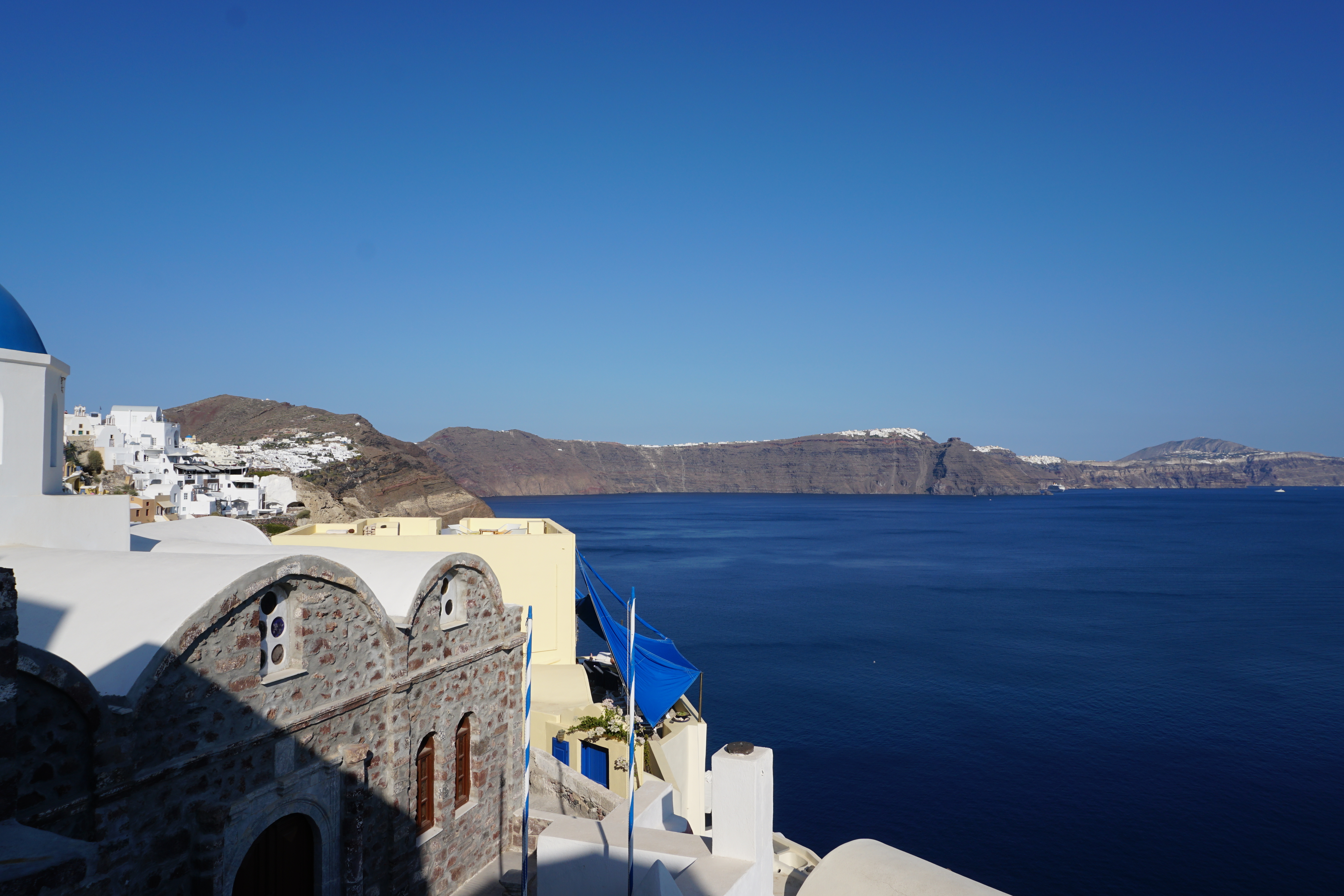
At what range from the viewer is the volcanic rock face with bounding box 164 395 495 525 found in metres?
98.1

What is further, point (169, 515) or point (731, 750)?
point (169, 515)

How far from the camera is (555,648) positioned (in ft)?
82.0

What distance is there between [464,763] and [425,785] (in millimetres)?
889

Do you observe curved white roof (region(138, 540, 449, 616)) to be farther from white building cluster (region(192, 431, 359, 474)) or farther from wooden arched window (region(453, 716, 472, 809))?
white building cluster (region(192, 431, 359, 474))

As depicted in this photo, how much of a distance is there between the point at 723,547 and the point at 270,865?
95929 millimetres

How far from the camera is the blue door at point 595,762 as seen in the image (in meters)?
19.8

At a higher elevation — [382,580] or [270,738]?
[382,580]

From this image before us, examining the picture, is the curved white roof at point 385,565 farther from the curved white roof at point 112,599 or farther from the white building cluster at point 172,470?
the white building cluster at point 172,470

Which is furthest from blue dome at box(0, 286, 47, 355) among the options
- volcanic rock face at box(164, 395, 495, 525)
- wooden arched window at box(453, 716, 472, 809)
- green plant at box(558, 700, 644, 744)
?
volcanic rock face at box(164, 395, 495, 525)

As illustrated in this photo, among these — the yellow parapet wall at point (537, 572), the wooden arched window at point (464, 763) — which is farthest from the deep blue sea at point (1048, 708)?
the wooden arched window at point (464, 763)

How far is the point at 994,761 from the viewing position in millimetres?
29016

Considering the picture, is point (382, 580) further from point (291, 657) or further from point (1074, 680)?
point (1074, 680)

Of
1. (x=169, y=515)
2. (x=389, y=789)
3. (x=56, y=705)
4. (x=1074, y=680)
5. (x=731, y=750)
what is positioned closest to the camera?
(x=56, y=705)

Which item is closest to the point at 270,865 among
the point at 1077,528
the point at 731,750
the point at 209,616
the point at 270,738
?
the point at 270,738
